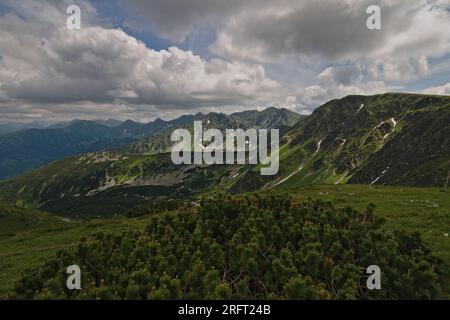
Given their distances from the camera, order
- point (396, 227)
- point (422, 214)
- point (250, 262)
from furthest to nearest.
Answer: point (422, 214)
point (396, 227)
point (250, 262)

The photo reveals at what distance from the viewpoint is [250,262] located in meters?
19.2

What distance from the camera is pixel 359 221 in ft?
85.8

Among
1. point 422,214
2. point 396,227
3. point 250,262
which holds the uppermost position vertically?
point 422,214

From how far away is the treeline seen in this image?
661 inches

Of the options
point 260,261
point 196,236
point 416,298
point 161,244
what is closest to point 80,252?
Answer: point 161,244

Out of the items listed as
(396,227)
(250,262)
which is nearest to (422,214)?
(396,227)

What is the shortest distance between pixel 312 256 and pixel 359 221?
8663 mm

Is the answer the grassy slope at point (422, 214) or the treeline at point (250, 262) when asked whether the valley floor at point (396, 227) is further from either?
the treeline at point (250, 262)

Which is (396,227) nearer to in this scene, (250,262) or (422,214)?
(422,214)

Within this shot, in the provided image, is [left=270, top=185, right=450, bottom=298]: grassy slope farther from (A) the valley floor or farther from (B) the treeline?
(B) the treeline

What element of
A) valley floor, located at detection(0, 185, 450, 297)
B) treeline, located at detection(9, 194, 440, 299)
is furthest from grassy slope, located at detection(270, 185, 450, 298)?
treeline, located at detection(9, 194, 440, 299)

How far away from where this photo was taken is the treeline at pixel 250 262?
1680 cm
